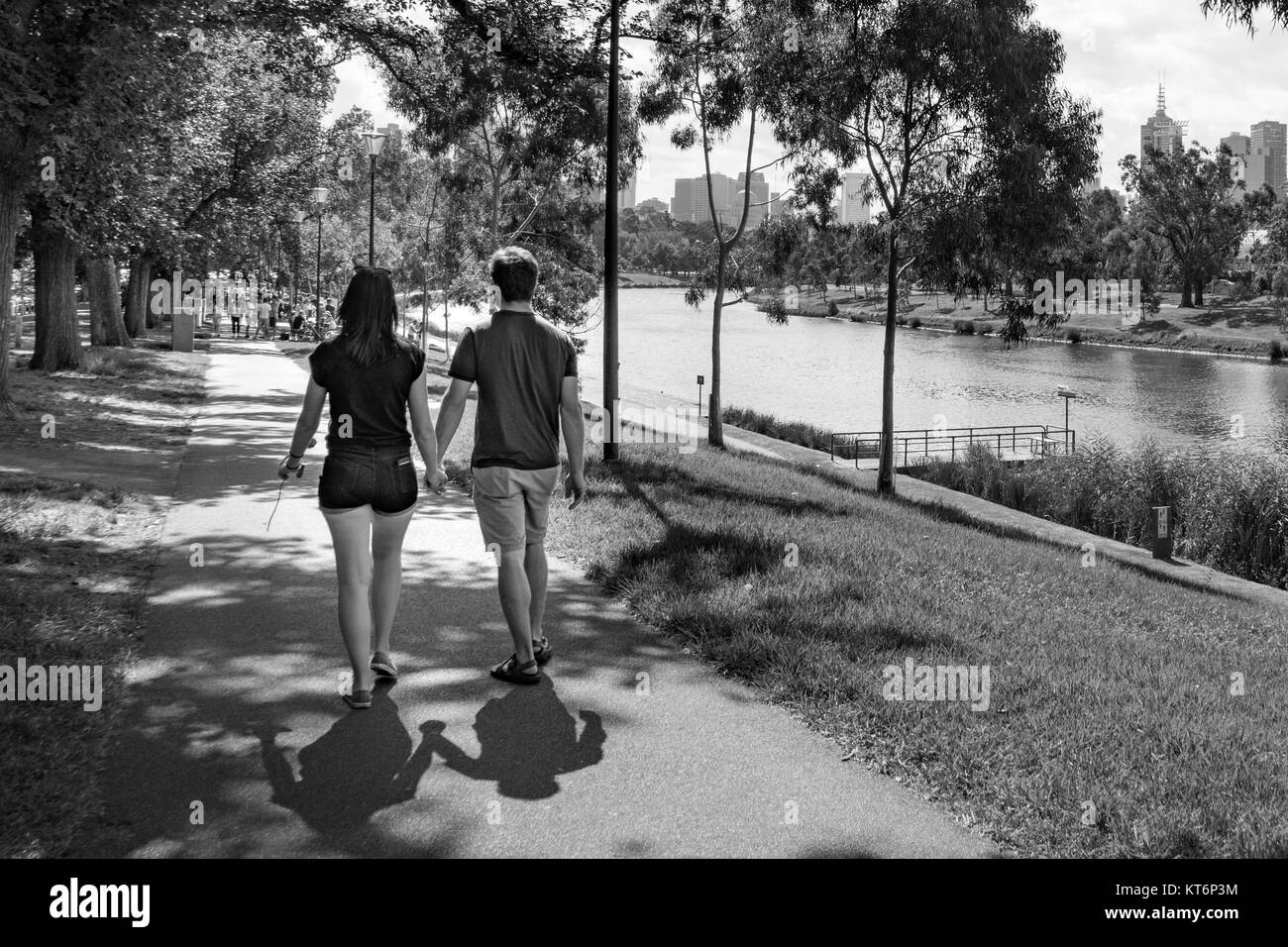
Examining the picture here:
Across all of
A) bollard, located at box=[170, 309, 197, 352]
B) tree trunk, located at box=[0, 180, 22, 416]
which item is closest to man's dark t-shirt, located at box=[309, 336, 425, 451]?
tree trunk, located at box=[0, 180, 22, 416]

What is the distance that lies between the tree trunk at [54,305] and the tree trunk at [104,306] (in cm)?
891

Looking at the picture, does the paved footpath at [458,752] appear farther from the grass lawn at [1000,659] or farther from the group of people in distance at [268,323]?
the group of people in distance at [268,323]

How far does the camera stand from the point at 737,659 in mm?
5969

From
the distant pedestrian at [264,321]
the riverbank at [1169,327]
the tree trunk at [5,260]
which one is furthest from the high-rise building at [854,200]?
the riverbank at [1169,327]

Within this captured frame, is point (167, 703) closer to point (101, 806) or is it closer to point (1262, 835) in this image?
point (101, 806)

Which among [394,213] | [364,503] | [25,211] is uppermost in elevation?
[394,213]

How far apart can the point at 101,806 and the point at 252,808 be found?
53cm

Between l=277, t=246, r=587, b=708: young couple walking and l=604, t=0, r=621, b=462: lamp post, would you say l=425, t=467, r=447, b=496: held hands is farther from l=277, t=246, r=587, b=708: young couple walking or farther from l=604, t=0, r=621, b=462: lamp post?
l=604, t=0, r=621, b=462: lamp post

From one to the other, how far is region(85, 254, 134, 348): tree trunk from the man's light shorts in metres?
29.9

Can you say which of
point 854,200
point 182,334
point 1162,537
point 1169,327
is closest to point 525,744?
point 1162,537

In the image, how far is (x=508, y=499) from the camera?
5.55m

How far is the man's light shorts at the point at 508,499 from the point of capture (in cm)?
554

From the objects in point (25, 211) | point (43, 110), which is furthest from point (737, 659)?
point (25, 211)

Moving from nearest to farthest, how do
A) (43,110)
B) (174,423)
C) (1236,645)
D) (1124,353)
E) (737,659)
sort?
1. (737,659)
2. (1236,645)
3. (43,110)
4. (174,423)
5. (1124,353)
